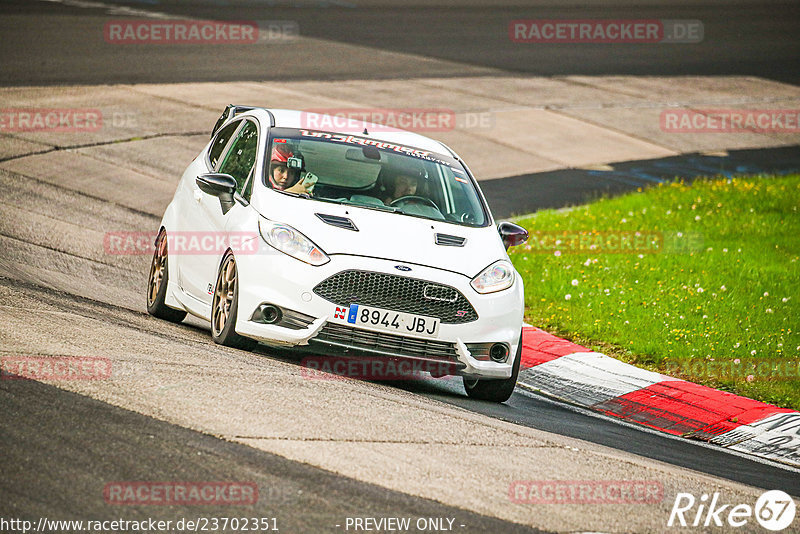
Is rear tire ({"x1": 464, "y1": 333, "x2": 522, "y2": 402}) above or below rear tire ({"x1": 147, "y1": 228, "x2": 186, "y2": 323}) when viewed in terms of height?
below

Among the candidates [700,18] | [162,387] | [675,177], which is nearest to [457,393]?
[162,387]

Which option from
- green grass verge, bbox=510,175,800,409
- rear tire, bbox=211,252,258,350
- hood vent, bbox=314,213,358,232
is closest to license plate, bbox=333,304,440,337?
hood vent, bbox=314,213,358,232

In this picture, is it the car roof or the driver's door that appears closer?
the driver's door

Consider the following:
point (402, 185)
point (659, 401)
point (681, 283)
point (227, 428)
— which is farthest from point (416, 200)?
point (681, 283)

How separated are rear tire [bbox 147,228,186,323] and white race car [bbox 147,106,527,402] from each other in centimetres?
2

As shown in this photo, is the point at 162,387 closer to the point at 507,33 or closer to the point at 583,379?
the point at 583,379

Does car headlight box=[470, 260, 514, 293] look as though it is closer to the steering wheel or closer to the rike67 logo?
the steering wheel

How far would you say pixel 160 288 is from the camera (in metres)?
9.50

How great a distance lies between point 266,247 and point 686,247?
7089mm

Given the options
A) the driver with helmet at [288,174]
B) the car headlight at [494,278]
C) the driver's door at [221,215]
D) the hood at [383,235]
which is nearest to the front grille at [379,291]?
the hood at [383,235]

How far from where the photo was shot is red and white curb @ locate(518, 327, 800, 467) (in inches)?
330

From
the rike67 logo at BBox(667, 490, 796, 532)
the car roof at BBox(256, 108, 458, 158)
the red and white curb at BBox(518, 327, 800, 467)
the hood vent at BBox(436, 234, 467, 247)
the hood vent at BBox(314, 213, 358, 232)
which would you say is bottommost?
the red and white curb at BBox(518, 327, 800, 467)

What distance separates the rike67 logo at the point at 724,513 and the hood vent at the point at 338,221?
3078 millimetres

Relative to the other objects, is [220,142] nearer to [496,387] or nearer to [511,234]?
[511,234]
